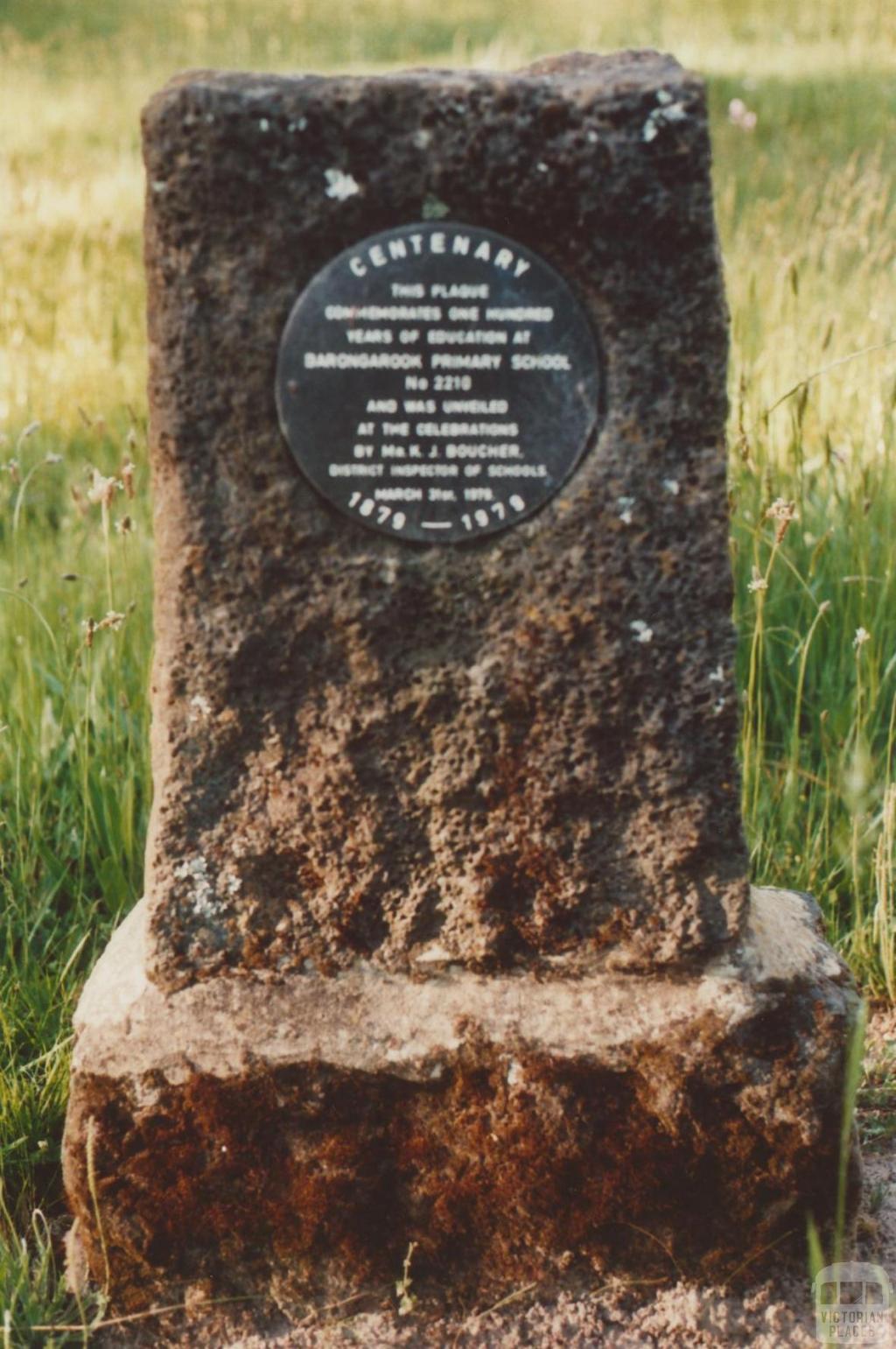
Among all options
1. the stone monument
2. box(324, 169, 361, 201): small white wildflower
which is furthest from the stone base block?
box(324, 169, 361, 201): small white wildflower

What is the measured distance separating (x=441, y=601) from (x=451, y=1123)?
700 millimetres

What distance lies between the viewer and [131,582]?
3.22 meters

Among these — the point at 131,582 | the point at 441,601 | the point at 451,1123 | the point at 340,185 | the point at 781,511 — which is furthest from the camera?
the point at 131,582

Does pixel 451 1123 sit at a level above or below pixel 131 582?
below

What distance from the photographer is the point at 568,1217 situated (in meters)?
1.87

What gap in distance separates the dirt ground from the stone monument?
42mm

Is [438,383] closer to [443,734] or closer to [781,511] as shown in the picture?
[443,734]

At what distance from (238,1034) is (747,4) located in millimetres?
11491

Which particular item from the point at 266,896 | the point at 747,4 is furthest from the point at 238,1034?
the point at 747,4

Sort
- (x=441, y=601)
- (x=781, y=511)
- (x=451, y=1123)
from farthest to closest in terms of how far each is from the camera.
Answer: (x=781, y=511), (x=451, y=1123), (x=441, y=601)

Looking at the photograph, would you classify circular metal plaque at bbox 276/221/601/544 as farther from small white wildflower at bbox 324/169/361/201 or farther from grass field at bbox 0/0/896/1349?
grass field at bbox 0/0/896/1349

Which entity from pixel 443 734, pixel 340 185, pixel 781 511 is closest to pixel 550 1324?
pixel 443 734

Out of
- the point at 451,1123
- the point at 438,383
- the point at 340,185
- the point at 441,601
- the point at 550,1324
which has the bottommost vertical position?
the point at 550,1324

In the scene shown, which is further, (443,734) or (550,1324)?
(550,1324)
